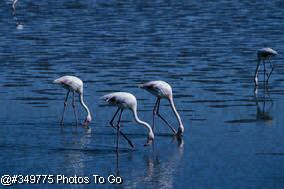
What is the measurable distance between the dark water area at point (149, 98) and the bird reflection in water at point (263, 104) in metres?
0.03

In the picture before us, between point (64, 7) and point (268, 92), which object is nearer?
point (268, 92)

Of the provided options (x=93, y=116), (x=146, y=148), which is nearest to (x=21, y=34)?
(x=93, y=116)

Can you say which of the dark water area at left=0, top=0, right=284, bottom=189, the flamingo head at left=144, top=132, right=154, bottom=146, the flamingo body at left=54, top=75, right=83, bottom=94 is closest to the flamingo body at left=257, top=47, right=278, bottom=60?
the dark water area at left=0, top=0, right=284, bottom=189

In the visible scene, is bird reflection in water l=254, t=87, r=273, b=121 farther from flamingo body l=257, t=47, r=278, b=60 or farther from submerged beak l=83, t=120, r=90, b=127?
submerged beak l=83, t=120, r=90, b=127

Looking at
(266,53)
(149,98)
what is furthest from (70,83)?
(266,53)

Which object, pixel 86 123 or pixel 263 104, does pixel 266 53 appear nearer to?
pixel 263 104

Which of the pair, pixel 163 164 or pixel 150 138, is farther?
pixel 150 138

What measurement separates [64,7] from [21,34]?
12.7 m

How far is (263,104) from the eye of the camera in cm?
1823

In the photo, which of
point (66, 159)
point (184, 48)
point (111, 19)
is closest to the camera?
point (66, 159)

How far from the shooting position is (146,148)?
14.5 m

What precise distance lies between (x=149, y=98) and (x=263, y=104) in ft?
A: 8.62

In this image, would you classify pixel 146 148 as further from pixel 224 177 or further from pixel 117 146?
pixel 224 177

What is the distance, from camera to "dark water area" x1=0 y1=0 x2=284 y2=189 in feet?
42.9
